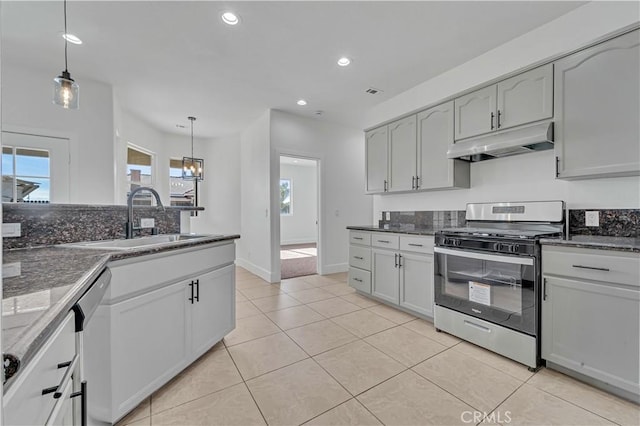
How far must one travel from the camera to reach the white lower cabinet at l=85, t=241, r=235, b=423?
1.48 metres

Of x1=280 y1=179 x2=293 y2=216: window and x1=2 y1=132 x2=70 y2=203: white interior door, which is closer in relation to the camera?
x1=2 y1=132 x2=70 y2=203: white interior door

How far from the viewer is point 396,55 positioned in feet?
9.57

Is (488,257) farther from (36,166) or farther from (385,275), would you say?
(36,166)

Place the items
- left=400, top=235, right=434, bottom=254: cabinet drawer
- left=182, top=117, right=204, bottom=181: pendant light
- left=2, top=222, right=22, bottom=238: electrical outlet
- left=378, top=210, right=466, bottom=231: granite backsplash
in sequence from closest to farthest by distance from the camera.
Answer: left=2, top=222, right=22, bottom=238: electrical outlet → left=400, top=235, right=434, bottom=254: cabinet drawer → left=378, top=210, right=466, bottom=231: granite backsplash → left=182, top=117, right=204, bottom=181: pendant light

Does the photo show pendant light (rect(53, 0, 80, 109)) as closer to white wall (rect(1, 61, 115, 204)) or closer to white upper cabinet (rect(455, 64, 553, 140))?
white wall (rect(1, 61, 115, 204))

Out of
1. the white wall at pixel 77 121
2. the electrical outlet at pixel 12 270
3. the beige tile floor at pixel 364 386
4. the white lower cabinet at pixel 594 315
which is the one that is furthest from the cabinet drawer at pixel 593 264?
the white wall at pixel 77 121

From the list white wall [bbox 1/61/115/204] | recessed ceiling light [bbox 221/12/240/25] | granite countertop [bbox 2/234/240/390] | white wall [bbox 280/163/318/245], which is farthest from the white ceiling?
white wall [bbox 280/163/318/245]

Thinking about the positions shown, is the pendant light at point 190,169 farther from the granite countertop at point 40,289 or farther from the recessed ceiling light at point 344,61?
the granite countertop at point 40,289

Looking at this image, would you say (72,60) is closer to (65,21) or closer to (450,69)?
(65,21)

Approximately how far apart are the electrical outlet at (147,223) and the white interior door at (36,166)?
1634 millimetres

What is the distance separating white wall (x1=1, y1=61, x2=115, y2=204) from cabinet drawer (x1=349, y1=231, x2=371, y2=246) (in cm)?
312

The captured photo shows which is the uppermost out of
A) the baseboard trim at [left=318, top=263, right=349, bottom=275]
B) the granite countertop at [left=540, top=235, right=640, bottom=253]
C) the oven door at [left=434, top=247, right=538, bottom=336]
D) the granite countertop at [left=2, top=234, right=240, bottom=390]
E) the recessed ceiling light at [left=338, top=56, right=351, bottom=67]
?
the recessed ceiling light at [left=338, top=56, right=351, bottom=67]

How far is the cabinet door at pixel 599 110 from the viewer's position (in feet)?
6.29

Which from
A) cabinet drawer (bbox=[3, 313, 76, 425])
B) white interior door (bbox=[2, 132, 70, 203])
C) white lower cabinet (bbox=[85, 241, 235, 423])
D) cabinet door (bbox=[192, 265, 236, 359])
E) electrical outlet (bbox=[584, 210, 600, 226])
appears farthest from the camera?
white interior door (bbox=[2, 132, 70, 203])
